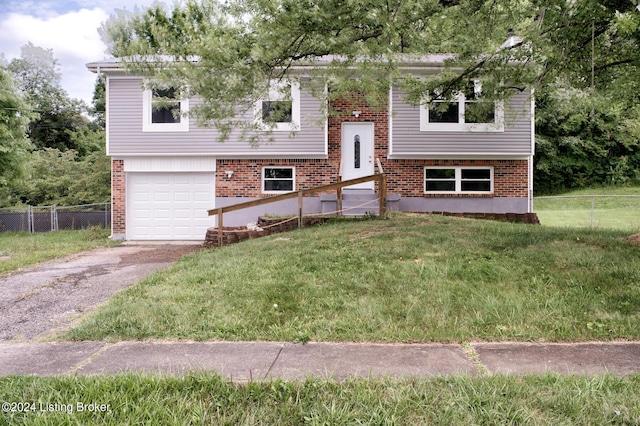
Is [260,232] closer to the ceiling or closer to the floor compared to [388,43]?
closer to the floor

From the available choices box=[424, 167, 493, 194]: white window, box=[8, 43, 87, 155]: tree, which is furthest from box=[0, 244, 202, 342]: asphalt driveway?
box=[8, 43, 87, 155]: tree

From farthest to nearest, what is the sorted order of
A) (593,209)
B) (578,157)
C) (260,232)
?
(578,157)
(593,209)
(260,232)

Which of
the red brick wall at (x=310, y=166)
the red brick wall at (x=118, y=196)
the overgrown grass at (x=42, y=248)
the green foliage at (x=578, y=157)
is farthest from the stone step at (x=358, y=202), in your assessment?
the green foliage at (x=578, y=157)

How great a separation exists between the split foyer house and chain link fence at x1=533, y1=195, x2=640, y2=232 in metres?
3.54

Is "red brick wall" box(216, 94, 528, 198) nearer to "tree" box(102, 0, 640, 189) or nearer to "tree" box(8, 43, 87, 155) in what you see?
"tree" box(102, 0, 640, 189)

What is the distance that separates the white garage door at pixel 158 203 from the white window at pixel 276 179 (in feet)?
5.64

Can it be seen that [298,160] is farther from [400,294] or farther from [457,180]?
[400,294]

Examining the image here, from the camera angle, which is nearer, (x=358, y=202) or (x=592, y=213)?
(x=358, y=202)

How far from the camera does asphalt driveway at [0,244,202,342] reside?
4816mm

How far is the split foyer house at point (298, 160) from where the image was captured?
13.6 metres

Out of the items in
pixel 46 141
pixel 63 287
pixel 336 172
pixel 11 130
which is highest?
pixel 46 141

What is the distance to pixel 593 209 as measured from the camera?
18.7m

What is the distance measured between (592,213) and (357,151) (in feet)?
26.1

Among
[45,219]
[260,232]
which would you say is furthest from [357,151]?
[45,219]
